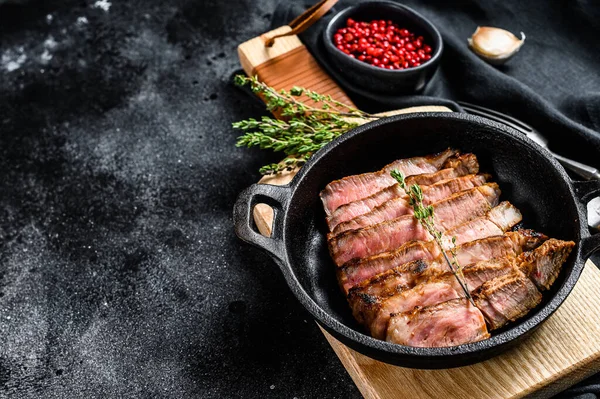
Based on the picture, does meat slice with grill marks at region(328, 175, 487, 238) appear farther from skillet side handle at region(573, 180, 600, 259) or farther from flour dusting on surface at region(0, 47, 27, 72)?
flour dusting on surface at region(0, 47, 27, 72)

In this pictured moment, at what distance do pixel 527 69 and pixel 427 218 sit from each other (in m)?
1.97

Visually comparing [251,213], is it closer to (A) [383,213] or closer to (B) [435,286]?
(A) [383,213]

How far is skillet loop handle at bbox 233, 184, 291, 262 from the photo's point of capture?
2.70m

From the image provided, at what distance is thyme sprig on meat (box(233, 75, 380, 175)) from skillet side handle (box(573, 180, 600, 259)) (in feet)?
4.02

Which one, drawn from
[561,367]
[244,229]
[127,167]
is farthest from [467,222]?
[127,167]

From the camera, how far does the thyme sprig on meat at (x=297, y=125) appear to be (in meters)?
3.47

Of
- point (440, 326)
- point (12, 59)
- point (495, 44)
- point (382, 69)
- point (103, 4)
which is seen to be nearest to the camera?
point (440, 326)

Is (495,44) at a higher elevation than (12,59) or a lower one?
higher

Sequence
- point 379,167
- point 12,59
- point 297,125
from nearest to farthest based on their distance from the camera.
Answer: point 379,167 < point 297,125 < point 12,59

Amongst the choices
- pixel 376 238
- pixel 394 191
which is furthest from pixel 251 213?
pixel 394 191

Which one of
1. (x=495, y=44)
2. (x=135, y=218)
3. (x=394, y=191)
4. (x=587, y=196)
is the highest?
(x=587, y=196)

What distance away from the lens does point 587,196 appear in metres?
2.72

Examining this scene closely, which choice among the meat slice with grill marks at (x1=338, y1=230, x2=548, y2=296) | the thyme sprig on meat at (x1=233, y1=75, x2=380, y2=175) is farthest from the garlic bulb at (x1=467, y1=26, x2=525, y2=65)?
the meat slice with grill marks at (x1=338, y1=230, x2=548, y2=296)

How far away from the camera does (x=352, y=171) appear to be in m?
3.26
